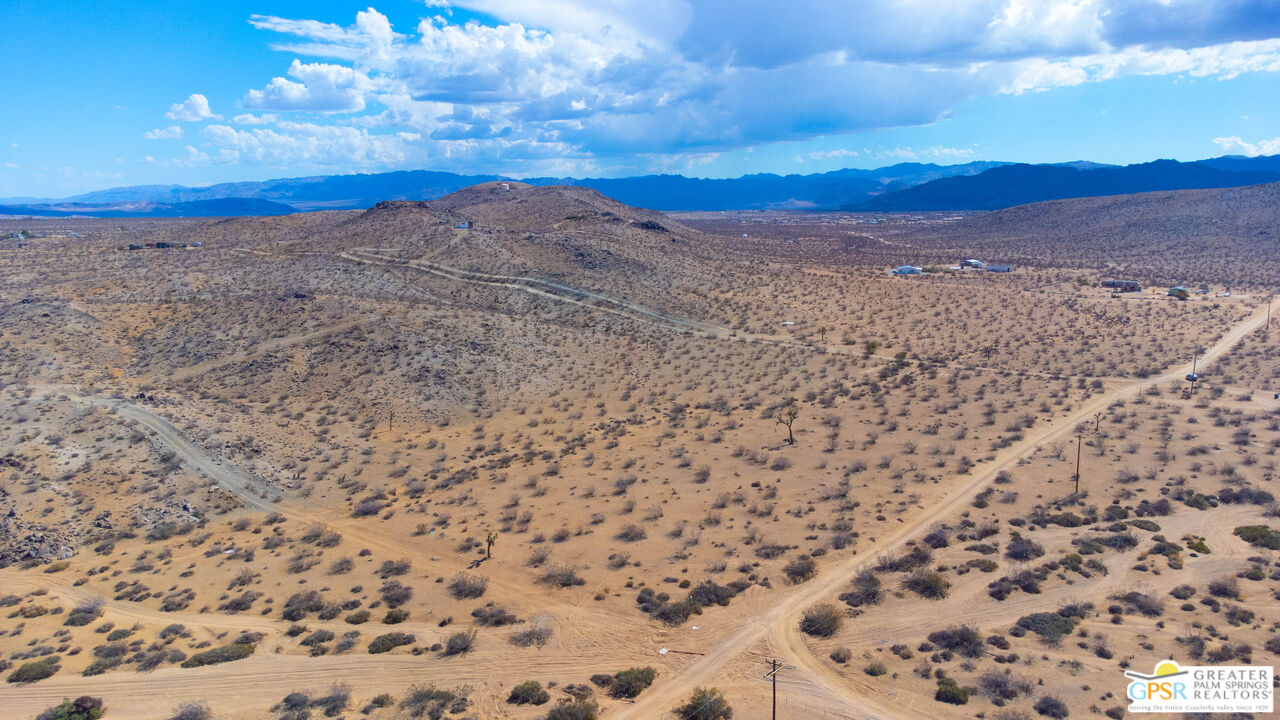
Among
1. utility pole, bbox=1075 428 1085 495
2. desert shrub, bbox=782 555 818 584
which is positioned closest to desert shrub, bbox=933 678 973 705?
desert shrub, bbox=782 555 818 584

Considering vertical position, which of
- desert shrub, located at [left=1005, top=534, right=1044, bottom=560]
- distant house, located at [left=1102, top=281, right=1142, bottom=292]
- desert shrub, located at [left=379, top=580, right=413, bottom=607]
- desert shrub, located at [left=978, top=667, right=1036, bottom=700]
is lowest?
desert shrub, located at [left=379, top=580, right=413, bottom=607]

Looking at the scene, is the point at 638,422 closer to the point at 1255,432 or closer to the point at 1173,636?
the point at 1173,636

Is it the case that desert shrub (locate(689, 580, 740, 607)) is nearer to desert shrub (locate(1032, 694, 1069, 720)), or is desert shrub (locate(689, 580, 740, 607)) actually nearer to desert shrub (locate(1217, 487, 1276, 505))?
desert shrub (locate(1032, 694, 1069, 720))

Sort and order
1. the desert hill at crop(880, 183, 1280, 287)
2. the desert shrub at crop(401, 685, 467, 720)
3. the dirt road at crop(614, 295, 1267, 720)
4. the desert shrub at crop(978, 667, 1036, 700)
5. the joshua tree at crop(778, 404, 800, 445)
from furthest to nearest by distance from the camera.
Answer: the desert hill at crop(880, 183, 1280, 287)
the joshua tree at crop(778, 404, 800, 445)
the dirt road at crop(614, 295, 1267, 720)
the desert shrub at crop(401, 685, 467, 720)
the desert shrub at crop(978, 667, 1036, 700)

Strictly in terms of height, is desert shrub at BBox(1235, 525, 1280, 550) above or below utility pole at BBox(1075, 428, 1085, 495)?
below

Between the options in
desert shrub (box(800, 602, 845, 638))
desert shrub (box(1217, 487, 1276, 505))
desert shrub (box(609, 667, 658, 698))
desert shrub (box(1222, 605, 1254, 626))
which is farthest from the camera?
desert shrub (box(1217, 487, 1276, 505))

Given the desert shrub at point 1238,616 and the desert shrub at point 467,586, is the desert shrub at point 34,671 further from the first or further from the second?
the desert shrub at point 1238,616
